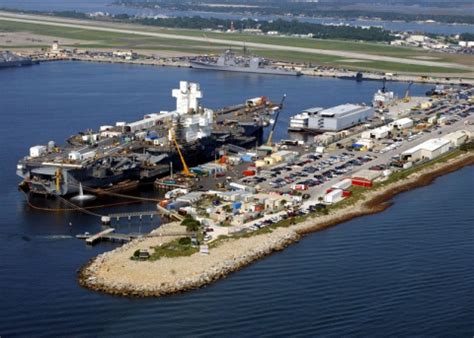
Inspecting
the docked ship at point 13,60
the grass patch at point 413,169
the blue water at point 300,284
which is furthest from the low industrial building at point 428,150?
the docked ship at point 13,60

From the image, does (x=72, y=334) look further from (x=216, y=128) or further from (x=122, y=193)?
(x=216, y=128)

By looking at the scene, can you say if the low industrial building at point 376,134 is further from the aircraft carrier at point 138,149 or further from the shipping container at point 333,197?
the shipping container at point 333,197

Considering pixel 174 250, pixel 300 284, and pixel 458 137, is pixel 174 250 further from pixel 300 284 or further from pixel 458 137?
pixel 458 137

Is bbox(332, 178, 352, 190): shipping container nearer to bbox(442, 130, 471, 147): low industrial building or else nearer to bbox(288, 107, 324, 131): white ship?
bbox(442, 130, 471, 147): low industrial building

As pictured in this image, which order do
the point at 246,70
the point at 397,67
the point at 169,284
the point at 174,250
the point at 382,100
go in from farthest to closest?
the point at 397,67 → the point at 246,70 → the point at 382,100 → the point at 174,250 → the point at 169,284

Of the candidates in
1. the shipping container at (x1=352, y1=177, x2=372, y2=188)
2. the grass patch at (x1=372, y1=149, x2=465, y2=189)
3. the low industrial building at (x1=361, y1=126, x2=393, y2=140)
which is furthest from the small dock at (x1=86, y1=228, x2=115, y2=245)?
the low industrial building at (x1=361, y1=126, x2=393, y2=140)

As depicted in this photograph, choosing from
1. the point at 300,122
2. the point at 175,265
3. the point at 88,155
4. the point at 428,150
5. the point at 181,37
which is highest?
the point at 181,37

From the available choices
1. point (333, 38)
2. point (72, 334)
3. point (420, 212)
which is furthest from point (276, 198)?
point (333, 38)

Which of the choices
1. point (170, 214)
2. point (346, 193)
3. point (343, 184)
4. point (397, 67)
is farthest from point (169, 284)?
point (397, 67)
